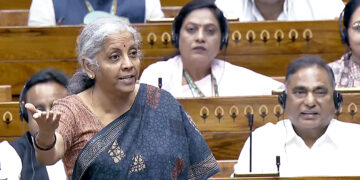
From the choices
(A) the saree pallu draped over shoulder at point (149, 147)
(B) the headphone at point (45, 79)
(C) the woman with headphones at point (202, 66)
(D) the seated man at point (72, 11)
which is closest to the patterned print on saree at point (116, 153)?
(A) the saree pallu draped over shoulder at point (149, 147)

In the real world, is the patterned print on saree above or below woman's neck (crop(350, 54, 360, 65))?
below

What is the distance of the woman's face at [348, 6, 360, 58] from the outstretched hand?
1193 mm

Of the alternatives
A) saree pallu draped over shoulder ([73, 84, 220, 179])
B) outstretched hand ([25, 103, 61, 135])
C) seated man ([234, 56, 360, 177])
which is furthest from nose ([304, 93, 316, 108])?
outstretched hand ([25, 103, 61, 135])

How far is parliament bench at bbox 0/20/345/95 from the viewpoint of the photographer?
9.01 feet

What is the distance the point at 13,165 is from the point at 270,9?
1008 mm

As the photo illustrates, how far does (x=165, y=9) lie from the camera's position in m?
3.10

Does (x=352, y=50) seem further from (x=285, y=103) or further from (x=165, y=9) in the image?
(x=165, y=9)

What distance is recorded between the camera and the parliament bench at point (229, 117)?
94.6 inches

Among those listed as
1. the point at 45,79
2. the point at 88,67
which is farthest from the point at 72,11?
the point at 88,67

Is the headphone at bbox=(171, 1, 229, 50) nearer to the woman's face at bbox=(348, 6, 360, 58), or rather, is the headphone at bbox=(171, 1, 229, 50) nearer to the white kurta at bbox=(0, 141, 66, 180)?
the woman's face at bbox=(348, 6, 360, 58)

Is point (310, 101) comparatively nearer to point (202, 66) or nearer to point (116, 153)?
point (202, 66)

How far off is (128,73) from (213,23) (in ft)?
3.05

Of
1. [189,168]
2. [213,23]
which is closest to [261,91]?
[213,23]

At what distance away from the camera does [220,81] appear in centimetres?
260
